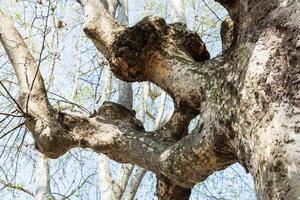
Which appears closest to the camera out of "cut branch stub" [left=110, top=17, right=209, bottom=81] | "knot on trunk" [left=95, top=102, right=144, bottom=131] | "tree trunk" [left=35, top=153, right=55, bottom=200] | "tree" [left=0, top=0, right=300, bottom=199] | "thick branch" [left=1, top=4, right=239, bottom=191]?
"tree" [left=0, top=0, right=300, bottom=199]

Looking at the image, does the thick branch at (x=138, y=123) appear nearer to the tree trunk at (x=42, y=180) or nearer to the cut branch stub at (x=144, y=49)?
the cut branch stub at (x=144, y=49)

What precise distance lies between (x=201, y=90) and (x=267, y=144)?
77 cm

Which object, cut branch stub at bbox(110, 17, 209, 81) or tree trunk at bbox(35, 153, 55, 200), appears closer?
cut branch stub at bbox(110, 17, 209, 81)

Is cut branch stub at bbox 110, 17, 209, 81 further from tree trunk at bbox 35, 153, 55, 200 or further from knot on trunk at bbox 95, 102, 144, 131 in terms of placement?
tree trunk at bbox 35, 153, 55, 200

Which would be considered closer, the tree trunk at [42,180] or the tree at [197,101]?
the tree at [197,101]

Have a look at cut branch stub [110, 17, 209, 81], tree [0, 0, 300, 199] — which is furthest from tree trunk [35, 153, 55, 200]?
cut branch stub [110, 17, 209, 81]

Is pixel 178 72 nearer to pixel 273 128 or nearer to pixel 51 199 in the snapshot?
pixel 273 128

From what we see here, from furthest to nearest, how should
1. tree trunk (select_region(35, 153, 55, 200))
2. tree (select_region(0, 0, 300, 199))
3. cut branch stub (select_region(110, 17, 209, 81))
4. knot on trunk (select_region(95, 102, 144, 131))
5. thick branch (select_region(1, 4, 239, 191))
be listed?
tree trunk (select_region(35, 153, 55, 200)) → knot on trunk (select_region(95, 102, 144, 131)) → cut branch stub (select_region(110, 17, 209, 81)) → thick branch (select_region(1, 4, 239, 191)) → tree (select_region(0, 0, 300, 199))

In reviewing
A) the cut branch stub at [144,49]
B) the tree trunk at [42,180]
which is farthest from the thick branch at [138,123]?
the tree trunk at [42,180]

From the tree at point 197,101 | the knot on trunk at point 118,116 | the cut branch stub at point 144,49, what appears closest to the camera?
the tree at point 197,101

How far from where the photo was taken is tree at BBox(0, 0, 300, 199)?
160 cm

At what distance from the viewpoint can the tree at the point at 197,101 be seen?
1599mm

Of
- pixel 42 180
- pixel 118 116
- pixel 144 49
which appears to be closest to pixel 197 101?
pixel 144 49

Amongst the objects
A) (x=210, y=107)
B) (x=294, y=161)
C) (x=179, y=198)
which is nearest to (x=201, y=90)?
(x=210, y=107)
